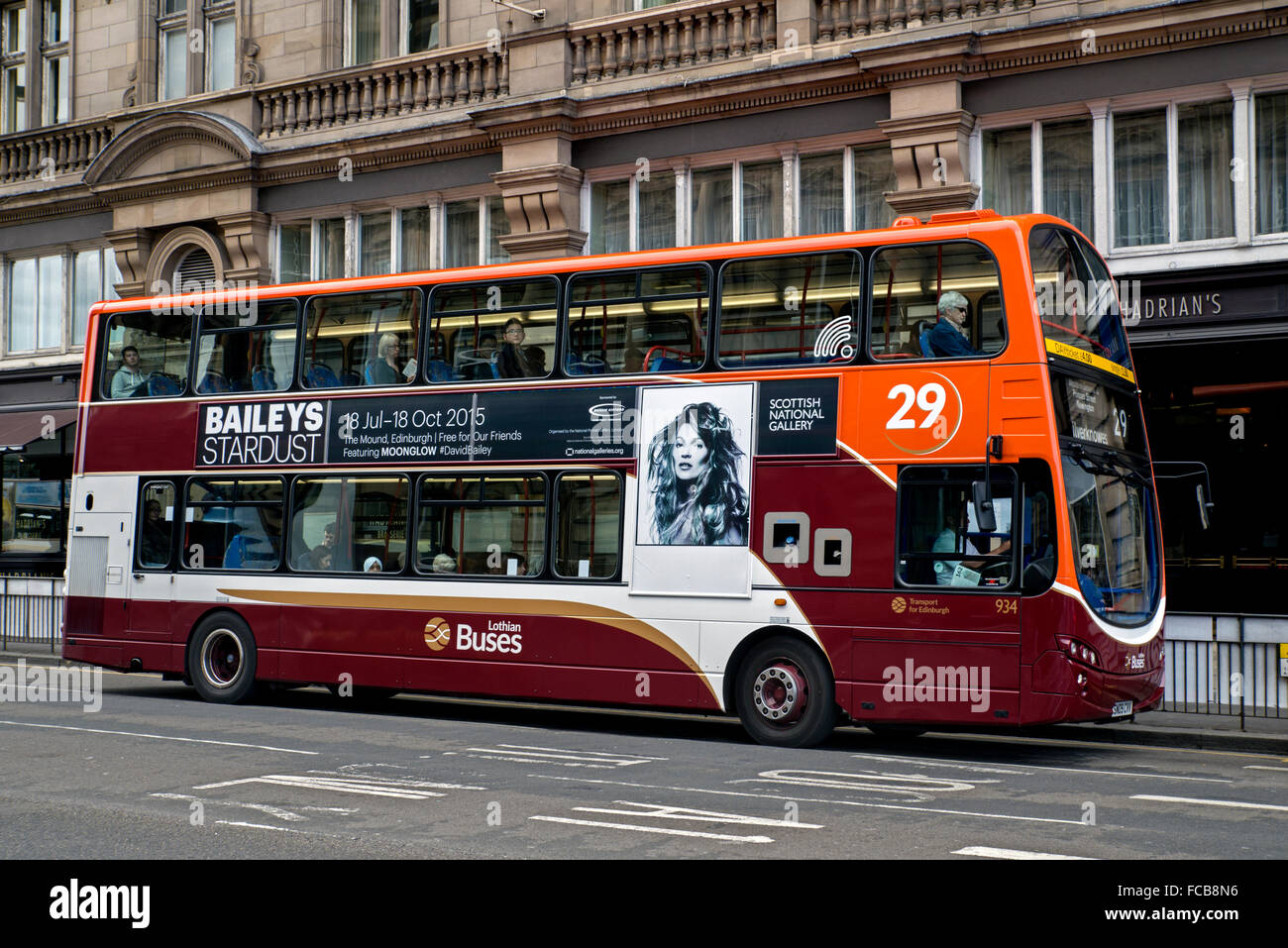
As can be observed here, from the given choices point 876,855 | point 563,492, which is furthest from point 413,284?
point 876,855

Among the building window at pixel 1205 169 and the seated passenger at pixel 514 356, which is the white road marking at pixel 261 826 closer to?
the seated passenger at pixel 514 356

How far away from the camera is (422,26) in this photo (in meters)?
23.8

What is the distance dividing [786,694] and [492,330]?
4625 millimetres

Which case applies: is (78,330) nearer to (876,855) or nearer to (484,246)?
(484,246)

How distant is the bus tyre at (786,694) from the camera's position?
12984 millimetres

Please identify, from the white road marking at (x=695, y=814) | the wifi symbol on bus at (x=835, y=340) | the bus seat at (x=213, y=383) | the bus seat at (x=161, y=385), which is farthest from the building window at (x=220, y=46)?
the white road marking at (x=695, y=814)

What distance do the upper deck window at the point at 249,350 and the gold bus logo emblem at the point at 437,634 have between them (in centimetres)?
312

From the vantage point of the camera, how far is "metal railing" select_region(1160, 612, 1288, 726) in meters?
15.1

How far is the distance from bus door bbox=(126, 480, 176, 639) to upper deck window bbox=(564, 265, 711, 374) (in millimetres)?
5566

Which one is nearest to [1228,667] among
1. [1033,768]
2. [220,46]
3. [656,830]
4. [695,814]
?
[1033,768]

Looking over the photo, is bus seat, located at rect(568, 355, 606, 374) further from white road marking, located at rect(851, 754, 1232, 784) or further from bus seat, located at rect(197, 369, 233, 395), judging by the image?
bus seat, located at rect(197, 369, 233, 395)

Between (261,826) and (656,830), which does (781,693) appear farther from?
(261,826)

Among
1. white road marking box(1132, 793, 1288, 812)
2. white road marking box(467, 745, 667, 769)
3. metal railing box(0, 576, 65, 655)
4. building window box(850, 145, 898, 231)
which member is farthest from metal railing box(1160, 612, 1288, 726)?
metal railing box(0, 576, 65, 655)
